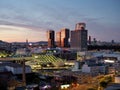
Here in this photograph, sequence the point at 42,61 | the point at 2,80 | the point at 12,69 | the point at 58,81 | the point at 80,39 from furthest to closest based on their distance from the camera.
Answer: the point at 80,39, the point at 42,61, the point at 12,69, the point at 58,81, the point at 2,80

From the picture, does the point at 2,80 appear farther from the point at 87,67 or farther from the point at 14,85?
the point at 87,67

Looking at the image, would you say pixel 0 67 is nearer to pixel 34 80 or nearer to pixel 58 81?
pixel 34 80

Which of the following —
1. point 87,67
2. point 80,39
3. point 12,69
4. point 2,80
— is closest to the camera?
point 2,80

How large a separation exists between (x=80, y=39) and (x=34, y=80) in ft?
86.6

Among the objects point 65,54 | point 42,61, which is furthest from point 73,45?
point 42,61

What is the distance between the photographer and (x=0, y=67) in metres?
13.5

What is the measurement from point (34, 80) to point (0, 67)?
7.95 feet

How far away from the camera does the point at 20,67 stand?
507 inches

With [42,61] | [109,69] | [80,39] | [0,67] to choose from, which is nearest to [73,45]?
[80,39]

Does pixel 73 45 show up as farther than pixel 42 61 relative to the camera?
Yes

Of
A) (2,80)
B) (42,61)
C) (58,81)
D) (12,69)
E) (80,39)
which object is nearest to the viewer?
(2,80)

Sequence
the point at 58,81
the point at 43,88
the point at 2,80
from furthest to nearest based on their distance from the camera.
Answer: the point at 58,81 < the point at 2,80 < the point at 43,88

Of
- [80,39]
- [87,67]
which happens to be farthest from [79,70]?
[80,39]

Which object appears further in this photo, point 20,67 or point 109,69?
point 109,69
